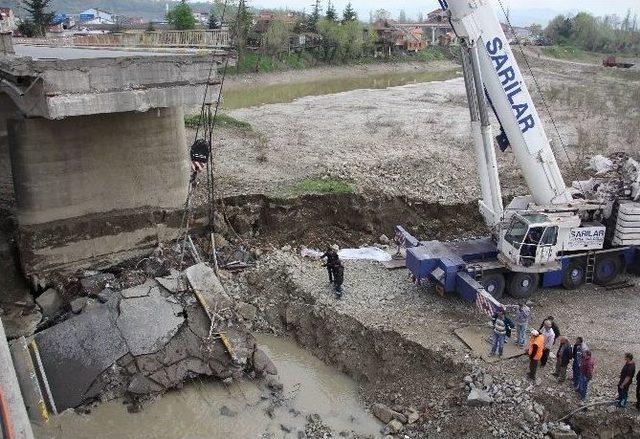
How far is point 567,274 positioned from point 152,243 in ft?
36.4

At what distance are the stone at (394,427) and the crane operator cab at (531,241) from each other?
476 centimetres

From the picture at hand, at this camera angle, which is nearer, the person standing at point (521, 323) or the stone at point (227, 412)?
the stone at point (227, 412)

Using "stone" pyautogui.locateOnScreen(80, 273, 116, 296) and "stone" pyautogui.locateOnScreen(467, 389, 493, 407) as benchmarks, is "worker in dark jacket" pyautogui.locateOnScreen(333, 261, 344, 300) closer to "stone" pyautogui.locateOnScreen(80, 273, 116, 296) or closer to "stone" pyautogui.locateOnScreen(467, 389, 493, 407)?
"stone" pyautogui.locateOnScreen(467, 389, 493, 407)

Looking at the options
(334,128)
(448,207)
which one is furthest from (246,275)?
(334,128)

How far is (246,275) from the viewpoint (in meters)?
15.7

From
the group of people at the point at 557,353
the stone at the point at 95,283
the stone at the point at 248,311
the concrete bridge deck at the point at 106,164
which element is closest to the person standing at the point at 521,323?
the group of people at the point at 557,353

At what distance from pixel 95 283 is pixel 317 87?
40.1 meters

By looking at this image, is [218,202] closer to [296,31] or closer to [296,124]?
[296,124]

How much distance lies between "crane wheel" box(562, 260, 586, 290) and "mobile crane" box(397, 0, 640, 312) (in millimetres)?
27

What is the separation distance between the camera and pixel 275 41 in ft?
196

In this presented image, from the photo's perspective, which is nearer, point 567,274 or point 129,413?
point 129,413

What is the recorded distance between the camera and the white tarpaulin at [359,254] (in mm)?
16516

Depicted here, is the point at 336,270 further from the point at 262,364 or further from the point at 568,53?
the point at 568,53

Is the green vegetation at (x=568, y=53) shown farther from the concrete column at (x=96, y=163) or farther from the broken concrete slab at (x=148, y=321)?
the broken concrete slab at (x=148, y=321)
